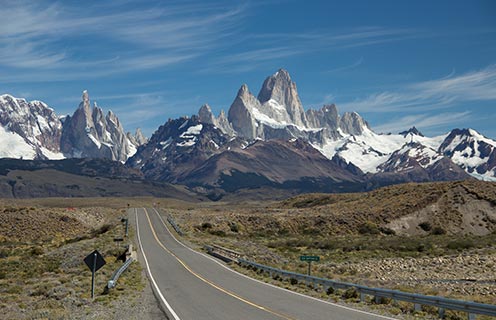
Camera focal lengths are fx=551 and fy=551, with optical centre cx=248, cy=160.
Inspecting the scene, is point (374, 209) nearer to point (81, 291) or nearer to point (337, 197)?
point (337, 197)

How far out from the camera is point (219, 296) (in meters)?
26.8

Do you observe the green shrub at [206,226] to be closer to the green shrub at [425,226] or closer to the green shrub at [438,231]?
the green shrub at [425,226]

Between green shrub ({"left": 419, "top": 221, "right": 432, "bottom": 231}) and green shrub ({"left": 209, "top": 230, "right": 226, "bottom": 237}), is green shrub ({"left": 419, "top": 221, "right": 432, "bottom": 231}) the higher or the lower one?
the higher one

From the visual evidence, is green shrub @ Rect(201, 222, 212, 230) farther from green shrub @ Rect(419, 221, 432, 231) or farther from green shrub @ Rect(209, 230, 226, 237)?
Result: green shrub @ Rect(419, 221, 432, 231)

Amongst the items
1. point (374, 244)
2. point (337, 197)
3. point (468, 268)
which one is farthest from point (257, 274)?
point (337, 197)

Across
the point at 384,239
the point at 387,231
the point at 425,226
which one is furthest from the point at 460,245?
the point at 425,226

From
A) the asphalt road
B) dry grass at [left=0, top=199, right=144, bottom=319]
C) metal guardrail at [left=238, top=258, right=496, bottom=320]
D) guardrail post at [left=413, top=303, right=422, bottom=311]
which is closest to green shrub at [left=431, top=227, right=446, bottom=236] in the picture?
dry grass at [left=0, top=199, right=144, bottom=319]

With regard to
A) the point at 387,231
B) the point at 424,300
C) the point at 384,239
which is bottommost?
the point at 424,300

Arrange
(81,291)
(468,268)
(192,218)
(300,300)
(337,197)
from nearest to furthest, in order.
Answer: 1. (300,300)
2. (81,291)
3. (468,268)
4. (192,218)
5. (337,197)

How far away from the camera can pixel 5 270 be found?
127ft

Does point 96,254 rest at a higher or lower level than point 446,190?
lower

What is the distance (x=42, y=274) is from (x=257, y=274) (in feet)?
46.6

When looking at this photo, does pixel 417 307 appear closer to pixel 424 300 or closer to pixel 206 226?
pixel 424 300

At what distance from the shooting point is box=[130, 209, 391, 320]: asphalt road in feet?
70.6
